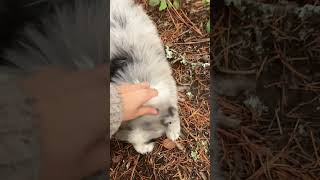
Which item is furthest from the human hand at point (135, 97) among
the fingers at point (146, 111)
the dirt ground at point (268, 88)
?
the dirt ground at point (268, 88)

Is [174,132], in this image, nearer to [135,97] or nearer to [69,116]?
[135,97]

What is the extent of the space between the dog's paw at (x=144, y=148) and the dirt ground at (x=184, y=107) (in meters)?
0.01

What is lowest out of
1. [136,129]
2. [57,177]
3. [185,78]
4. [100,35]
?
[57,177]

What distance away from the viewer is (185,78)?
4.07 ft

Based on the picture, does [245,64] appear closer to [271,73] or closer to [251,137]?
[271,73]

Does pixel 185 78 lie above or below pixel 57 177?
above

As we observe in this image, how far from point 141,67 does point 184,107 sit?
144 millimetres

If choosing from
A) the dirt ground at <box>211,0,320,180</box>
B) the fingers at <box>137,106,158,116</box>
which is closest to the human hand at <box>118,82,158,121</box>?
the fingers at <box>137,106,158,116</box>

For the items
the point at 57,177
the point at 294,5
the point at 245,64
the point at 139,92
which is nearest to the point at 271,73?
the point at 245,64

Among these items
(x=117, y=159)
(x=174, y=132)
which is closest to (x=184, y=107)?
(x=174, y=132)

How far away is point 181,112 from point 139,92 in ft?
0.37

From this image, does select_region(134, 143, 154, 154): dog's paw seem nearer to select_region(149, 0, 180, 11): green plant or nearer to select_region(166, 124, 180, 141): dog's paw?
select_region(166, 124, 180, 141): dog's paw

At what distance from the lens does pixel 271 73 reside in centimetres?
129

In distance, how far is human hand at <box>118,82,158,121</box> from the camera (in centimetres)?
123
